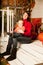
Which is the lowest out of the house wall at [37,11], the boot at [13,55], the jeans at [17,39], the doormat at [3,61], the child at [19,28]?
the doormat at [3,61]

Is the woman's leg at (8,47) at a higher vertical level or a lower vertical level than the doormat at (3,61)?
higher

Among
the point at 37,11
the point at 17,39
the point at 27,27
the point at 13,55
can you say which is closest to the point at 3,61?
the point at 13,55

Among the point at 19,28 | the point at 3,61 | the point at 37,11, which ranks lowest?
the point at 3,61

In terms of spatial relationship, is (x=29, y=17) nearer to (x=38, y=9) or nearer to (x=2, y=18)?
(x=38, y=9)

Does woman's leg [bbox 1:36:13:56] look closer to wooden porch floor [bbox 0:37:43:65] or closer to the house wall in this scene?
wooden porch floor [bbox 0:37:43:65]

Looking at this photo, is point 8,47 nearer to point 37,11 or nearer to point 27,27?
point 27,27

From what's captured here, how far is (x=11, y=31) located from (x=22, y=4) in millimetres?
212

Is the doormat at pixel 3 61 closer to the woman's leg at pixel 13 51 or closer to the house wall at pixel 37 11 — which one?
the woman's leg at pixel 13 51

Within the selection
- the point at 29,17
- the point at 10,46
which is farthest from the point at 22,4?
the point at 10,46

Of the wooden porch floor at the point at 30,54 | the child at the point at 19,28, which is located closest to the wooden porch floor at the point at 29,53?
the wooden porch floor at the point at 30,54

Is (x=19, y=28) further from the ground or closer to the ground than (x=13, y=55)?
further from the ground

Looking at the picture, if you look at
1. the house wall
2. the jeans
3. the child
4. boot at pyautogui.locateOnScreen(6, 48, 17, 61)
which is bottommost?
boot at pyautogui.locateOnScreen(6, 48, 17, 61)

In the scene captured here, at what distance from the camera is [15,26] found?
1.08 m

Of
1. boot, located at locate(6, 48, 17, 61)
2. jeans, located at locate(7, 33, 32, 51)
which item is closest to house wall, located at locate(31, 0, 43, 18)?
jeans, located at locate(7, 33, 32, 51)
